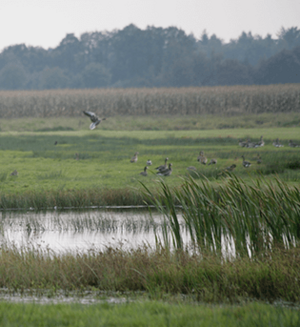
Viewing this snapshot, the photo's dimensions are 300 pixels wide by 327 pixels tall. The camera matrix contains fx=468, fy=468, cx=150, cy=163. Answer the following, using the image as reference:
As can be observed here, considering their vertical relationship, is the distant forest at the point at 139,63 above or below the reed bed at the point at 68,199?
above

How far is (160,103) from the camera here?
159 feet

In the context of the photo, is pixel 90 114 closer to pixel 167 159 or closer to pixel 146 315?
pixel 167 159

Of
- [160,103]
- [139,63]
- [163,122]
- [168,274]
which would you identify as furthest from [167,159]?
[139,63]

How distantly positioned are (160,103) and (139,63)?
167 ft

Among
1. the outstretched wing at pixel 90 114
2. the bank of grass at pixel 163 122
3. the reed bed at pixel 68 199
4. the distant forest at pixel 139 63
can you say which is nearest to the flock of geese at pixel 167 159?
the outstretched wing at pixel 90 114

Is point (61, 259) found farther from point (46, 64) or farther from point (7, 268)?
point (46, 64)

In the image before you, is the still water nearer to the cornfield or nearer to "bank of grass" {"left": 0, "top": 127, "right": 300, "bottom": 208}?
"bank of grass" {"left": 0, "top": 127, "right": 300, "bottom": 208}

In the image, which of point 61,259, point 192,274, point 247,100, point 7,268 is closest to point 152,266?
point 192,274

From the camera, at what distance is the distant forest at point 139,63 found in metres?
86.1

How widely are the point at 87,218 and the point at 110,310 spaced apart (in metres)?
7.33

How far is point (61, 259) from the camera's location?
8453 mm

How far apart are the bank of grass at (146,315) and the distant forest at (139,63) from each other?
271 ft

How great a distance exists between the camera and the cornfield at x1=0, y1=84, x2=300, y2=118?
4634cm

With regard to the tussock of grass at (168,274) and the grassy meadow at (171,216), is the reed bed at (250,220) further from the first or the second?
the tussock of grass at (168,274)
